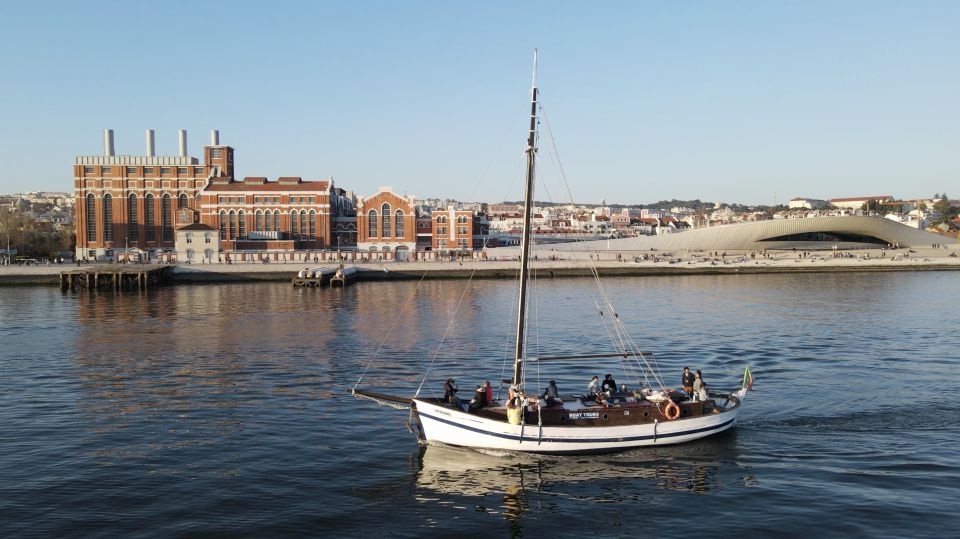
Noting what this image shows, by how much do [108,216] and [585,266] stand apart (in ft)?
294

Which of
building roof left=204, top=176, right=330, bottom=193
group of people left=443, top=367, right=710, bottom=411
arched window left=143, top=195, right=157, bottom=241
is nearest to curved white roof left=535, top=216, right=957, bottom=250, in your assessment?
building roof left=204, top=176, right=330, bottom=193

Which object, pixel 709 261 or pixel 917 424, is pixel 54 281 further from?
pixel 917 424

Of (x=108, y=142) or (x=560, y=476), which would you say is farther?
(x=108, y=142)

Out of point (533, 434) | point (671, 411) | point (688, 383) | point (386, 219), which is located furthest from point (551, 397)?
point (386, 219)

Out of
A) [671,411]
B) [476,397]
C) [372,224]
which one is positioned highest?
[372,224]

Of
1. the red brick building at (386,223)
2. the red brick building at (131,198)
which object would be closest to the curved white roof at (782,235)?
the red brick building at (386,223)

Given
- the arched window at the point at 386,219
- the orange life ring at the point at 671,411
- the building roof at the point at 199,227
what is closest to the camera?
the orange life ring at the point at 671,411

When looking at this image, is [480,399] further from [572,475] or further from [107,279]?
[107,279]

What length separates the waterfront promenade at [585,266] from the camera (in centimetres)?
11288

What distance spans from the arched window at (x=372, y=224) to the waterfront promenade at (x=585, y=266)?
60.4 ft

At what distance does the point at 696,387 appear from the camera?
27844 mm

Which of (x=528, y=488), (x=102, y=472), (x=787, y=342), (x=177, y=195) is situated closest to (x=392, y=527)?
(x=528, y=488)

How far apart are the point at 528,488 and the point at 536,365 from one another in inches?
792

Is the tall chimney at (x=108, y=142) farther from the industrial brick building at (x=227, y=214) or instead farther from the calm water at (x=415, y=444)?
the calm water at (x=415, y=444)
